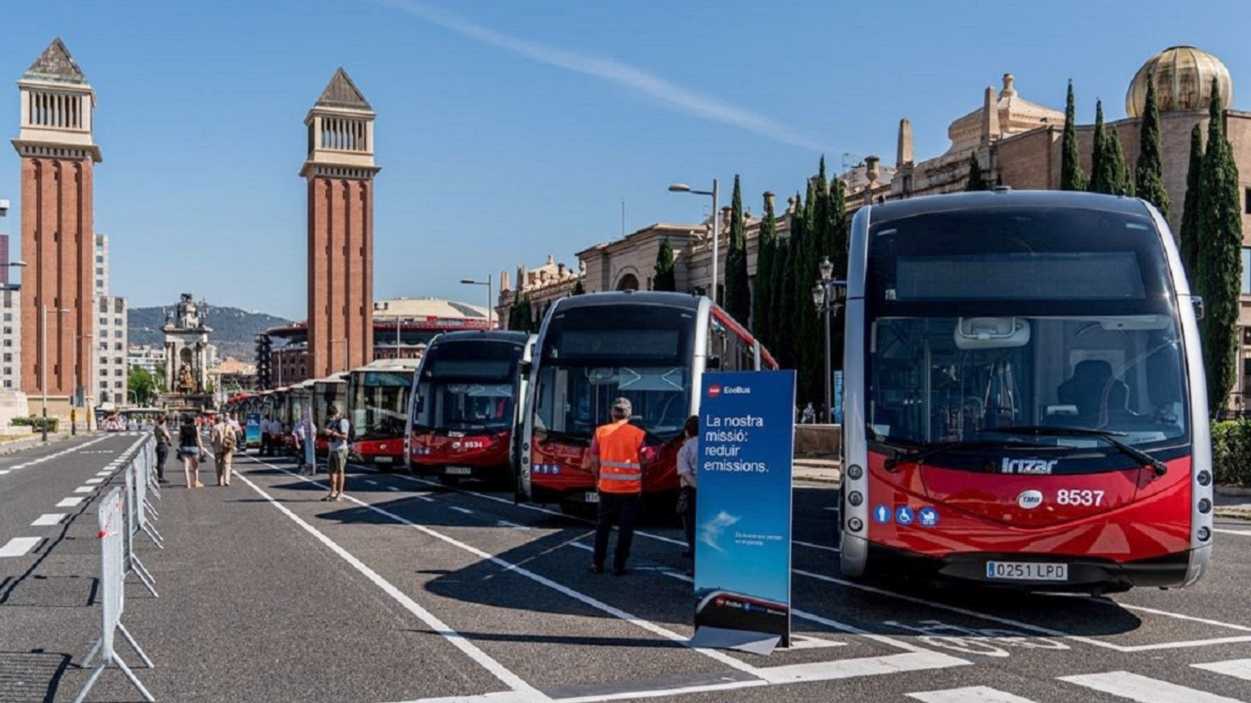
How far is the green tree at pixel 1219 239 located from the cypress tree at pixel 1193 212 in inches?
8.4

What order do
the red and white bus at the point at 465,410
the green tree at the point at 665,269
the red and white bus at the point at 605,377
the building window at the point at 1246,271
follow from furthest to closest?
the green tree at the point at 665,269, the building window at the point at 1246,271, the red and white bus at the point at 465,410, the red and white bus at the point at 605,377

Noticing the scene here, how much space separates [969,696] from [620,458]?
5329mm

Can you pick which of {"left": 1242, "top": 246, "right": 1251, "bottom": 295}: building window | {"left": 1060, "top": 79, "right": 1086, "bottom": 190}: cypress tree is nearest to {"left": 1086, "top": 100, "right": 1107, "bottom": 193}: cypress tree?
{"left": 1060, "top": 79, "right": 1086, "bottom": 190}: cypress tree

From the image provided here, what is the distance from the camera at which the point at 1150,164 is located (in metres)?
37.8

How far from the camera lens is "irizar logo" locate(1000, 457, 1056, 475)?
9359 millimetres

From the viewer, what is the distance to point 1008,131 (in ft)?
176

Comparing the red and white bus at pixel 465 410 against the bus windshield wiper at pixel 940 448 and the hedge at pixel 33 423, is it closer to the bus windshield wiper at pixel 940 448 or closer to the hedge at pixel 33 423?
the bus windshield wiper at pixel 940 448

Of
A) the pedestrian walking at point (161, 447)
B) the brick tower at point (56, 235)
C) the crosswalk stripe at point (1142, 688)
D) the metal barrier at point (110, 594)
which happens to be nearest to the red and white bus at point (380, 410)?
the pedestrian walking at point (161, 447)

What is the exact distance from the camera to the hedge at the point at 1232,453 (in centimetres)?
2334

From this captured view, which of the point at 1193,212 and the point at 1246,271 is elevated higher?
the point at 1193,212

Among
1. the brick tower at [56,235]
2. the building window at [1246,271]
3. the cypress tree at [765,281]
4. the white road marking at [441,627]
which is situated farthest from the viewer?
the brick tower at [56,235]

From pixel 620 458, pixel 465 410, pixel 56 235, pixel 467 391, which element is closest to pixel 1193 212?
pixel 467 391

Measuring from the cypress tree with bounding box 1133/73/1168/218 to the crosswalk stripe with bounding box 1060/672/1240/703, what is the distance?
32602mm

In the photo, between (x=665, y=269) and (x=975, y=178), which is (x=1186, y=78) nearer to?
(x=975, y=178)
